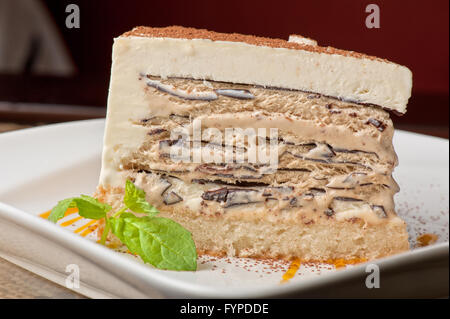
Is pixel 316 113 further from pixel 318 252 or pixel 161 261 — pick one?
pixel 161 261

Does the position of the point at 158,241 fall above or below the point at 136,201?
below

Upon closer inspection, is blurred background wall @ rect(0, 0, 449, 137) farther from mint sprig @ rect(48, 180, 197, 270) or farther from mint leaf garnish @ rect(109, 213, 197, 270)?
mint leaf garnish @ rect(109, 213, 197, 270)

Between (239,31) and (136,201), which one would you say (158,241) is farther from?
(239,31)

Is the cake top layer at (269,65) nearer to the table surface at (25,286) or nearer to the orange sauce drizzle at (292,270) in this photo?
the orange sauce drizzle at (292,270)

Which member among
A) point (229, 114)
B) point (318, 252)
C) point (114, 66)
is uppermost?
point (114, 66)

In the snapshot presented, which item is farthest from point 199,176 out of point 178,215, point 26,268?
point 26,268

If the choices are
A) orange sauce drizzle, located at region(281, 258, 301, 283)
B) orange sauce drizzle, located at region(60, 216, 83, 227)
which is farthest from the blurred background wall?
orange sauce drizzle, located at region(281, 258, 301, 283)

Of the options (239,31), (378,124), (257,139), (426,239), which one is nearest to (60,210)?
(257,139)
